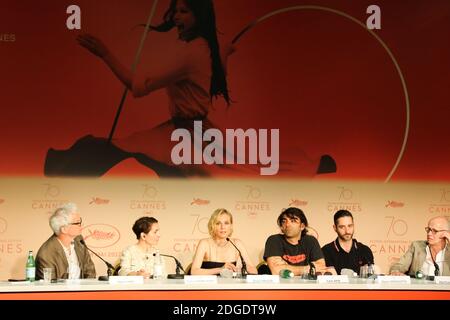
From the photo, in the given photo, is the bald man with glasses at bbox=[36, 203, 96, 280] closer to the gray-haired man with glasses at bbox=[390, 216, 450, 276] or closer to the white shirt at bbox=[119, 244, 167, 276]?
the white shirt at bbox=[119, 244, 167, 276]

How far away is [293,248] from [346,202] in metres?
0.74

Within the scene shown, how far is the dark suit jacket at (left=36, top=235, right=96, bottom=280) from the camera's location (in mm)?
5805

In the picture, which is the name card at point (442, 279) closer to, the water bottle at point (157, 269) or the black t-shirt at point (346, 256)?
the black t-shirt at point (346, 256)

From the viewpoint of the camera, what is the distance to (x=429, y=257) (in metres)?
6.30

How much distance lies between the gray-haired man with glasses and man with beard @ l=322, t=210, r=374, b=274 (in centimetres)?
32

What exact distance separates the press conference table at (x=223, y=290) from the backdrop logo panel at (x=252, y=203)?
844 mm

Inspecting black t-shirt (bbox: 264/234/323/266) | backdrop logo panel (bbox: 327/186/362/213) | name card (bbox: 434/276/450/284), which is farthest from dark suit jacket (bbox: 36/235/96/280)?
name card (bbox: 434/276/450/284)

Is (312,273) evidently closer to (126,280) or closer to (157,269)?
(157,269)

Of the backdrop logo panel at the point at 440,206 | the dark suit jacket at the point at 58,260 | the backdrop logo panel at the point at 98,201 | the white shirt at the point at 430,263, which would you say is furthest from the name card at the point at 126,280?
the backdrop logo panel at the point at 440,206

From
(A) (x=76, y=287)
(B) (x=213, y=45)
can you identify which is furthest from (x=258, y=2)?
(A) (x=76, y=287)

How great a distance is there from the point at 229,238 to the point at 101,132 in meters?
1.57

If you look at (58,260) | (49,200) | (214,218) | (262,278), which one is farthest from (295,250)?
(49,200)

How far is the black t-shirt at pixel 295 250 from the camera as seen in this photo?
6.17 m
